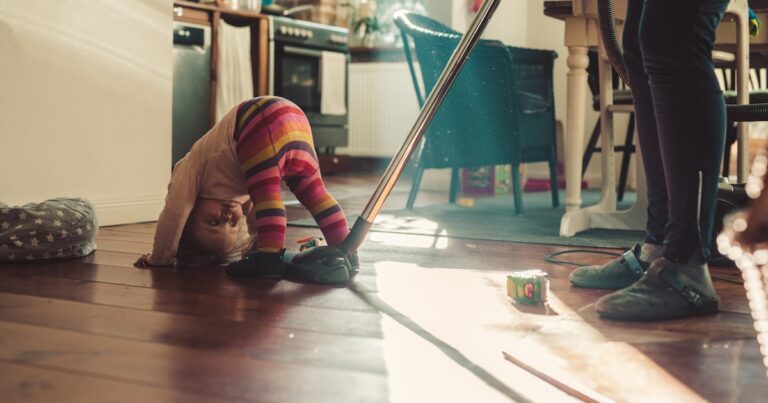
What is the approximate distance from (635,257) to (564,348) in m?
0.52

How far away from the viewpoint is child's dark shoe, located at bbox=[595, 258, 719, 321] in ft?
4.13

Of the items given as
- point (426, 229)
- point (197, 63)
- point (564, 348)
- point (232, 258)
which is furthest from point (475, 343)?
point (197, 63)

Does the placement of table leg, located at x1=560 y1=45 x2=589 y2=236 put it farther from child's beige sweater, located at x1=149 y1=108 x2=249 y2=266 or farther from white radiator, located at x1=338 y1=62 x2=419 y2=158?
white radiator, located at x1=338 y1=62 x2=419 y2=158

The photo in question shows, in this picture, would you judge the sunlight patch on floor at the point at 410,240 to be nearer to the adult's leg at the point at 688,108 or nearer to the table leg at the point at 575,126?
the table leg at the point at 575,126

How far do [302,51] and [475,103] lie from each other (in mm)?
2287

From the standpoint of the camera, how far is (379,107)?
19.3ft

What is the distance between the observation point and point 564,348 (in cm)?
109

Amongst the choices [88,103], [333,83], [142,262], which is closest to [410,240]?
[142,262]

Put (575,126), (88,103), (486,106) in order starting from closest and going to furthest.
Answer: (88,103) < (575,126) < (486,106)

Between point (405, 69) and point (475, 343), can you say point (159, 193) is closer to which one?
point (475, 343)

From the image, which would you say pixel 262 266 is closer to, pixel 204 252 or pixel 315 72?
pixel 204 252

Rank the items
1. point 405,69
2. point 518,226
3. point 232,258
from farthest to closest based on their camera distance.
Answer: point 405,69 → point 518,226 → point 232,258

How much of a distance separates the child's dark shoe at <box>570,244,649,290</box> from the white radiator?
4.20m

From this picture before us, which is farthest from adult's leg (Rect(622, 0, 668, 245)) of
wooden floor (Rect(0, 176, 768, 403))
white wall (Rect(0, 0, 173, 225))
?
white wall (Rect(0, 0, 173, 225))
